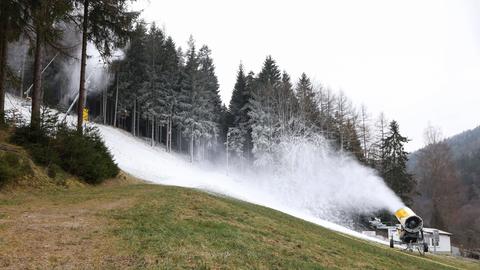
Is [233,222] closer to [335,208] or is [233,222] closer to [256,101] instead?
[335,208]

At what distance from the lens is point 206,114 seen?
1975 inches

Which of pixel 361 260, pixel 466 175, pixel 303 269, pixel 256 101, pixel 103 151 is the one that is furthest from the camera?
pixel 466 175

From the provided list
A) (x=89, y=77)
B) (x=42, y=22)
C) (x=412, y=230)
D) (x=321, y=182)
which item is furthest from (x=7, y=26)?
(x=321, y=182)

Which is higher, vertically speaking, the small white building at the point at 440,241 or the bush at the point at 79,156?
Answer: the bush at the point at 79,156

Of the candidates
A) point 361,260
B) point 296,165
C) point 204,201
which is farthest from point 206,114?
point 361,260

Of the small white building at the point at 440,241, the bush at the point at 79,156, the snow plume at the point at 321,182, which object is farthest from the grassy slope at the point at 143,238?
the small white building at the point at 440,241

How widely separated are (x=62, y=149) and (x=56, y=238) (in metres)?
9.63

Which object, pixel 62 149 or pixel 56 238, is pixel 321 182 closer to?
pixel 62 149

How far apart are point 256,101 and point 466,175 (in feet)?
195

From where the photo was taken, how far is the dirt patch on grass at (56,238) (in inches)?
214

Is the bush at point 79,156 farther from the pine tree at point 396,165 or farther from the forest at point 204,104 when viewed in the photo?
the pine tree at point 396,165

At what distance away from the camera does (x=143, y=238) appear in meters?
6.86

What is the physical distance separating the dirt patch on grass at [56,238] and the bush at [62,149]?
206 inches

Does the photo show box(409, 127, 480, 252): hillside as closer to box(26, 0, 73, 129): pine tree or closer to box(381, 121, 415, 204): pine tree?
box(381, 121, 415, 204): pine tree
